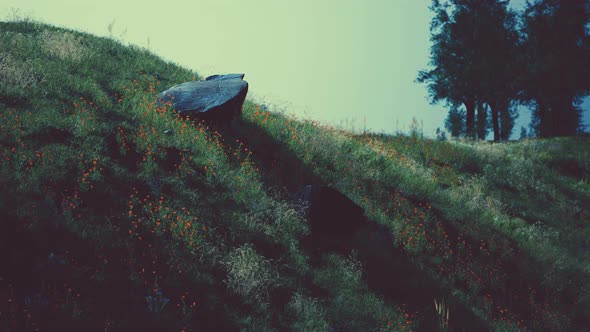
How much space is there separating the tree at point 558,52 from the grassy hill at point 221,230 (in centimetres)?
1279

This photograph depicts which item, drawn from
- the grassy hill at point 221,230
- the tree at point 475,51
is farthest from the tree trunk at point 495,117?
the grassy hill at point 221,230

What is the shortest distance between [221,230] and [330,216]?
85.4 inches

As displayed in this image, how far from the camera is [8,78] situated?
29.2 feet

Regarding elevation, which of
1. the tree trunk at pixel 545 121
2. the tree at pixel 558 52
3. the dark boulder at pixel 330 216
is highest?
the tree at pixel 558 52

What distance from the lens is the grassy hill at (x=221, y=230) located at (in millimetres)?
4906

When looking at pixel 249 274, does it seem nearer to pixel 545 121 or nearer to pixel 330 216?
pixel 330 216

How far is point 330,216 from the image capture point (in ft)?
24.7

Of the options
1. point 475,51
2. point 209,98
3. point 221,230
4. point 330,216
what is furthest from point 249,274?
point 475,51

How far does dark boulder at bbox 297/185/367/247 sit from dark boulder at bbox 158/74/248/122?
3501 millimetres

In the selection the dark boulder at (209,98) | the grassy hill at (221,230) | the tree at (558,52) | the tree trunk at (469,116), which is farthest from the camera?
the tree trunk at (469,116)

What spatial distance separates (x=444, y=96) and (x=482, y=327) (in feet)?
76.5

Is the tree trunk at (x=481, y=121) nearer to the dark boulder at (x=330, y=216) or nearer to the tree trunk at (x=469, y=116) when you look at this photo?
the tree trunk at (x=469, y=116)

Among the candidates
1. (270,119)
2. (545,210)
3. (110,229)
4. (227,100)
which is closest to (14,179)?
(110,229)

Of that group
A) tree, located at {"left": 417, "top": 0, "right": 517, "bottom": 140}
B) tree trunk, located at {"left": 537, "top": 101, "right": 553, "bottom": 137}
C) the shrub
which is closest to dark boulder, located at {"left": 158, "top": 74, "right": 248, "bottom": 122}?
the shrub
